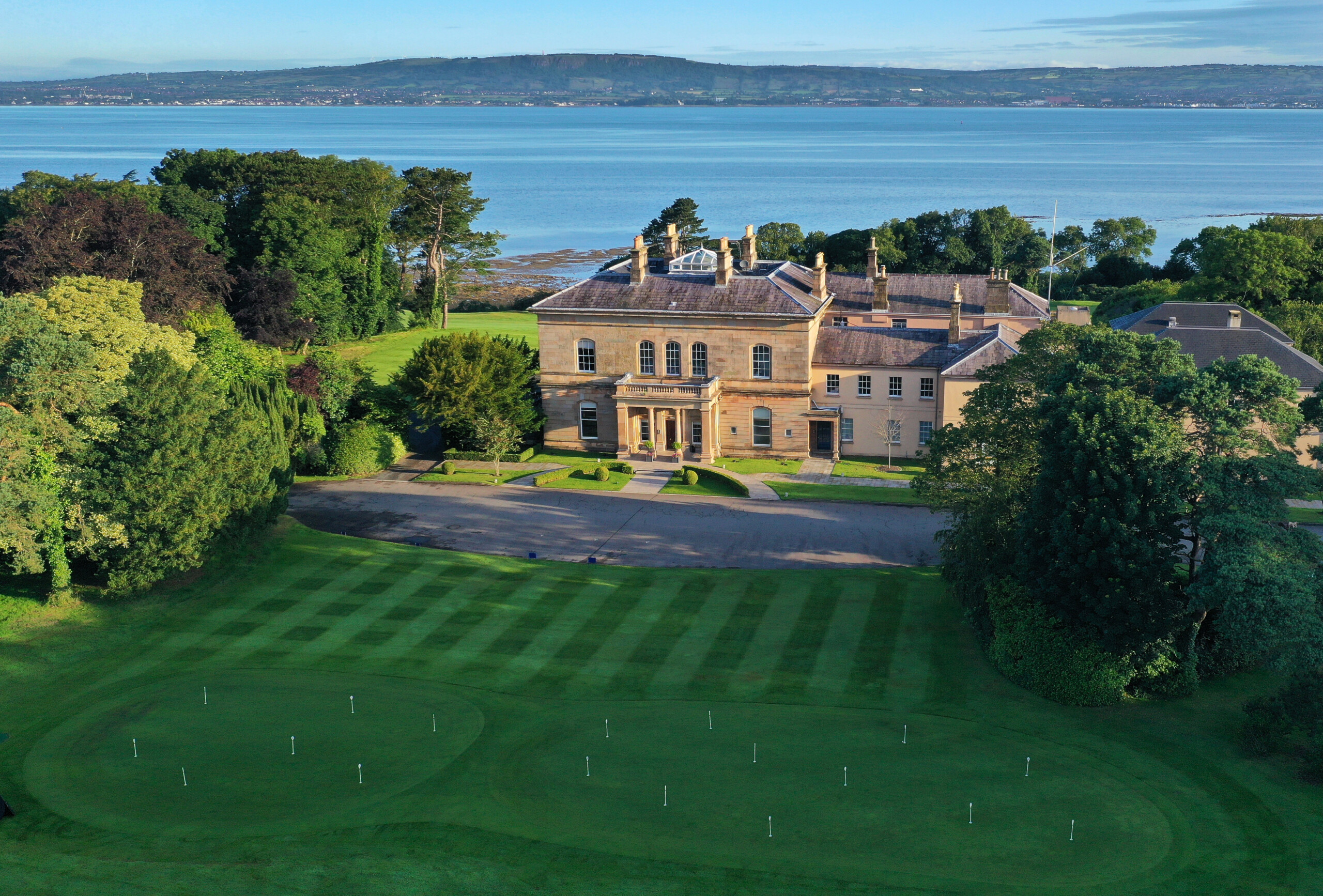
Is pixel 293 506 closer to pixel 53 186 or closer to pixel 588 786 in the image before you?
pixel 588 786

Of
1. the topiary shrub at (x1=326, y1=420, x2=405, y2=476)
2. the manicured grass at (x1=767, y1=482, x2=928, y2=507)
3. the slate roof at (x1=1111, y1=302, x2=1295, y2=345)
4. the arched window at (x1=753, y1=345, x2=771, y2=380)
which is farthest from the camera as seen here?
the slate roof at (x1=1111, y1=302, x2=1295, y2=345)

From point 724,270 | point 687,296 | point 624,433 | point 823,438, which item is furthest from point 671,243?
point 823,438

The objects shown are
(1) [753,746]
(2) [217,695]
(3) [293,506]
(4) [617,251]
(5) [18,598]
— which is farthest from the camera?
(4) [617,251]

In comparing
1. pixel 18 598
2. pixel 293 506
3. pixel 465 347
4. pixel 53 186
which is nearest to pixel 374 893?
pixel 18 598

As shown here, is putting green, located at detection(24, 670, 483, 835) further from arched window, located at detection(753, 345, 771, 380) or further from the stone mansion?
arched window, located at detection(753, 345, 771, 380)

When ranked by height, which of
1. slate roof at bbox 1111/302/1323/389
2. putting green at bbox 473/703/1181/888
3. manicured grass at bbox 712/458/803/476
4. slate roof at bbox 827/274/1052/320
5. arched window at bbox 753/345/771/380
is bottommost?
putting green at bbox 473/703/1181/888

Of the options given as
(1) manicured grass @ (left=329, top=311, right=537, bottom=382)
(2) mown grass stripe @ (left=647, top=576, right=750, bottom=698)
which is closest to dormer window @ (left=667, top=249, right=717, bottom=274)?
(1) manicured grass @ (left=329, top=311, right=537, bottom=382)
